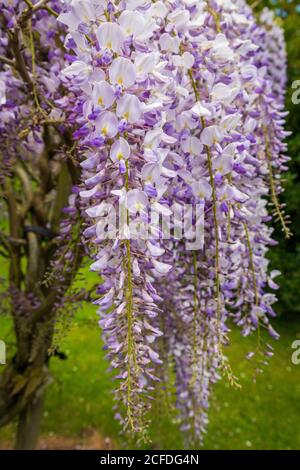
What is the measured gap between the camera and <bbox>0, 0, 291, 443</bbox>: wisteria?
0.88 meters

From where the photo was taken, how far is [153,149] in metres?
0.91

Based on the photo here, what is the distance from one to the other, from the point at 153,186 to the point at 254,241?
2.16 ft

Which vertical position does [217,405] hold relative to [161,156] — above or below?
below

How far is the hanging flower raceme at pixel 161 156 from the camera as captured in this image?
88cm

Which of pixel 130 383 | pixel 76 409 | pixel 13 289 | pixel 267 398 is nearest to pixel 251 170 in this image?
pixel 130 383

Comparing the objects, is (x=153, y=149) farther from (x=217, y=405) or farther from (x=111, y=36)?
(x=217, y=405)

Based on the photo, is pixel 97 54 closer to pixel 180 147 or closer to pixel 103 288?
pixel 180 147

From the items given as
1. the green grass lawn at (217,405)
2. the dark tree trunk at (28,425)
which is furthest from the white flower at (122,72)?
the green grass lawn at (217,405)

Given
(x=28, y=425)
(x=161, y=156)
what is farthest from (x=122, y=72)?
(x=28, y=425)

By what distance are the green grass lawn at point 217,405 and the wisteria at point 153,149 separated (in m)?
2.09

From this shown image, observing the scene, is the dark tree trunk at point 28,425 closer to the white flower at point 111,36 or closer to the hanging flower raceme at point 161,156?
the hanging flower raceme at point 161,156

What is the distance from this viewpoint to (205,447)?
3.69 meters

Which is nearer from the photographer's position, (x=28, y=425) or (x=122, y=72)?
(x=122, y=72)

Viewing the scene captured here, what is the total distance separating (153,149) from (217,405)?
341cm
